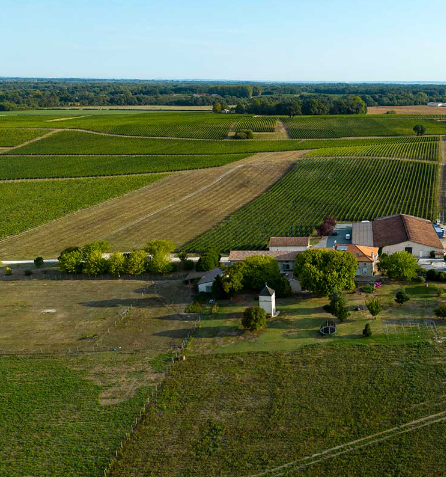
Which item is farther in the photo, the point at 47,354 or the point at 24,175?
the point at 24,175

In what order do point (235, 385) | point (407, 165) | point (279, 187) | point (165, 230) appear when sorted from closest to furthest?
point (235, 385), point (165, 230), point (279, 187), point (407, 165)

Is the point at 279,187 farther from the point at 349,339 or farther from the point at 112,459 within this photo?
the point at 112,459

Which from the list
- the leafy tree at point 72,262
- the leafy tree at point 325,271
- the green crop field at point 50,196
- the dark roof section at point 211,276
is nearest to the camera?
the leafy tree at point 325,271

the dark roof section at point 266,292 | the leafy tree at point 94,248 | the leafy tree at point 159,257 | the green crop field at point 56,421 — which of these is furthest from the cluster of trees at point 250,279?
the leafy tree at point 94,248

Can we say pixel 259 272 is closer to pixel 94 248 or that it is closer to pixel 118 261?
pixel 118 261

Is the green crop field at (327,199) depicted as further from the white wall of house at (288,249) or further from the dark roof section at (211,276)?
the dark roof section at (211,276)

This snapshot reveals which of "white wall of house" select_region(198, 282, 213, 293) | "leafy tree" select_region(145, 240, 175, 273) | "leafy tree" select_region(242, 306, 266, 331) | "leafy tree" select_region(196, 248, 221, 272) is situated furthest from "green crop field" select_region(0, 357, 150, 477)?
"leafy tree" select_region(196, 248, 221, 272)

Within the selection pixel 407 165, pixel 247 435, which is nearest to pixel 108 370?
pixel 247 435
